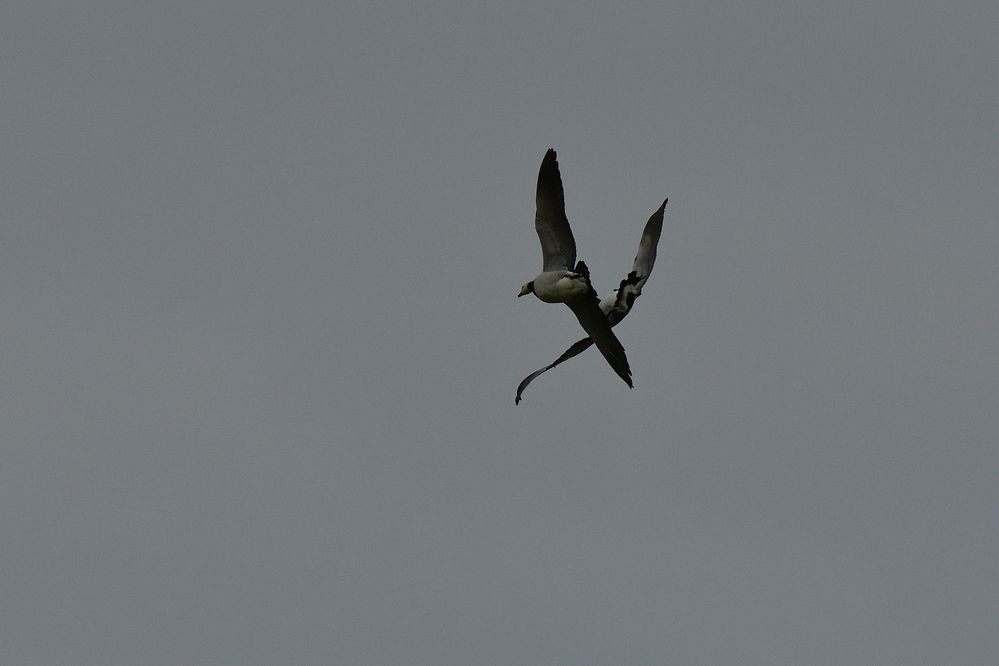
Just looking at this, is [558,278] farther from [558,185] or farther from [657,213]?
[657,213]

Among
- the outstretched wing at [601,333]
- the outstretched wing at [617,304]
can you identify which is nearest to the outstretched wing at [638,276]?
the outstretched wing at [617,304]

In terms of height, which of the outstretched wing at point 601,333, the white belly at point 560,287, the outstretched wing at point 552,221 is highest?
the outstretched wing at point 552,221

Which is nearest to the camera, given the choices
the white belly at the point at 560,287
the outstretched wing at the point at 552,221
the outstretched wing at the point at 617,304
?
the white belly at the point at 560,287

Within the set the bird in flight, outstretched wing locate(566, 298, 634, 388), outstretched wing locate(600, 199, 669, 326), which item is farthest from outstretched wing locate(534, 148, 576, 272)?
outstretched wing locate(600, 199, 669, 326)

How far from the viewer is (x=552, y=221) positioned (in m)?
48.5

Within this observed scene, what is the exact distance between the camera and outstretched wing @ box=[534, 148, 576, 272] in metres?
48.4

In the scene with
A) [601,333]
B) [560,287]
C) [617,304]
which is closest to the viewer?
[560,287]

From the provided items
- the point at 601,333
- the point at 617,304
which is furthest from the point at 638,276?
the point at 601,333

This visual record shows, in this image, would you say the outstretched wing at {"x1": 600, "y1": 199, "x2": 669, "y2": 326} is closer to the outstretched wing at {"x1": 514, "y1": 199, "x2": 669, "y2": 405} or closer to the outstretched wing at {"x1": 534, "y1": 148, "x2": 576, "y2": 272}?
the outstretched wing at {"x1": 514, "y1": 199, "x2": 669, "y2": 405}

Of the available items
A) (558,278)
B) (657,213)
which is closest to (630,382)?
(558,278)

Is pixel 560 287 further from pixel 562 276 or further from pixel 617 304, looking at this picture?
pixel 617 304

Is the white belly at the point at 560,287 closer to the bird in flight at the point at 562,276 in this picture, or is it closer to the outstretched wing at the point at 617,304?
the bird in flight at the point at 562,276

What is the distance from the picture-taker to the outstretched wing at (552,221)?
48406mm

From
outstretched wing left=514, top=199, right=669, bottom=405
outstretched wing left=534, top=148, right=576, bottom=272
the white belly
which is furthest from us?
outstretched wing left=514, top=199, right=669, bottom=405
